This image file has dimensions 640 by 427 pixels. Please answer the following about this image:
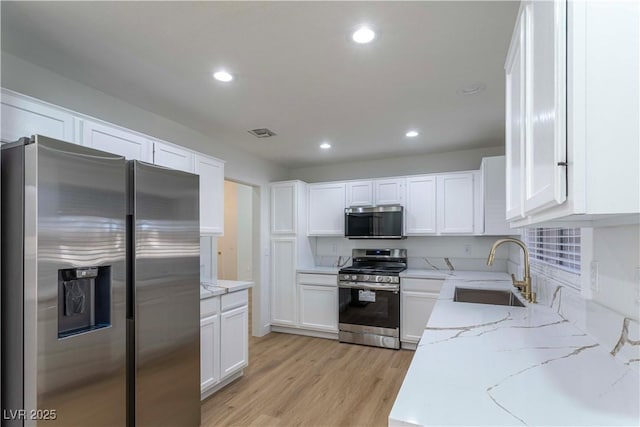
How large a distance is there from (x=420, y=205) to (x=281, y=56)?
2.73 meters

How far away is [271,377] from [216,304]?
39.5 inches

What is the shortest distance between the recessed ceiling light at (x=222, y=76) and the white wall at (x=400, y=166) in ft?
9.24

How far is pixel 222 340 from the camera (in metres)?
2.72

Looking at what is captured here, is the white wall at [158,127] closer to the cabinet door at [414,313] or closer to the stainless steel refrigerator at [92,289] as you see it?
the stainless steel refrigerator at [92,289]

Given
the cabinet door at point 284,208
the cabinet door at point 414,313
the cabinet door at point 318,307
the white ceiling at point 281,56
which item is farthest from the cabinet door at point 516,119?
the cabinet door at point 284,208

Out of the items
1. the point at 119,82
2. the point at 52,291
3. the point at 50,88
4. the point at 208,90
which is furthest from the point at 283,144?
the point at 52,291

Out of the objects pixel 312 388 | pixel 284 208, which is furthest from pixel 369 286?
pixel 284 208

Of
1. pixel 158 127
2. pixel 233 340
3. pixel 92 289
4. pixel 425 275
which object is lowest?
pixel 233 340

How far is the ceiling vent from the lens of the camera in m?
3.29

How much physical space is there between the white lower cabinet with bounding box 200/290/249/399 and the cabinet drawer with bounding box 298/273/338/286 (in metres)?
1.39

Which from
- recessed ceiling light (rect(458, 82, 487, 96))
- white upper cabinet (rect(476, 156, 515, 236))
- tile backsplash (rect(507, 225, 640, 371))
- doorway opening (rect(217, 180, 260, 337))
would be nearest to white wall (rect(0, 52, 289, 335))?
doorway opening (rect(217, 180, 260, 337))

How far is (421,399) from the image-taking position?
0.85 m

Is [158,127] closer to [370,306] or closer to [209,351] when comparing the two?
[209,351]

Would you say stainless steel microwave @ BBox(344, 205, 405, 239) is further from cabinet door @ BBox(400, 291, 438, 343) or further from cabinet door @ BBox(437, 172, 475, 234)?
cabinet door @ BBox(400, 291, 438, 343)
